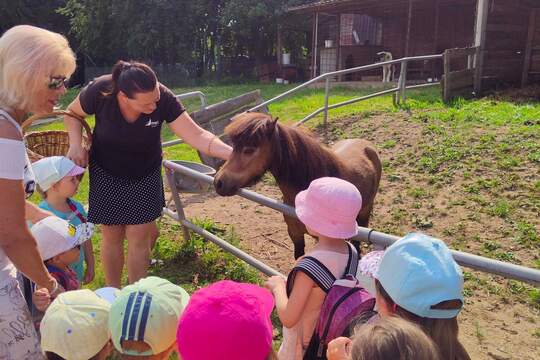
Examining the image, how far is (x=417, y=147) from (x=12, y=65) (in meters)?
5.90

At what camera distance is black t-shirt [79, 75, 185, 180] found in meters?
2.75

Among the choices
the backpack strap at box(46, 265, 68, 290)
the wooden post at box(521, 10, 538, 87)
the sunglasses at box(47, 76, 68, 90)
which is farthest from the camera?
the wooden post at box(521, 10, 538, 87)

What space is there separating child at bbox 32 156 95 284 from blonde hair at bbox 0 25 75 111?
1.18 metres

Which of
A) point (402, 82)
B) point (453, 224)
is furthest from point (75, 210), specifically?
point (402, 82)

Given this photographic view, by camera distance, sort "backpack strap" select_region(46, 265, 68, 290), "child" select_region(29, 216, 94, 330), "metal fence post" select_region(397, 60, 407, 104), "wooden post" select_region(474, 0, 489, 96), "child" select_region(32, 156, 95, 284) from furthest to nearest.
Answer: "wooden post" select_region(474, 0, 489, 96) < "metal fence post" select_region(397, 60, 407, 104) < "child" select_region(32, 156, 95, 284) < "backpack strap" select_region(46, 265, 68, 290) < "child" select_region(29, 216, 94, 330)

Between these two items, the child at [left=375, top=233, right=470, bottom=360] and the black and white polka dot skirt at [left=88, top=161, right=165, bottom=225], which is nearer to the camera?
the child at [left=375, top=233, right=470, bottom=360]

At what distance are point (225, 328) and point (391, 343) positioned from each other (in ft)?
1.43

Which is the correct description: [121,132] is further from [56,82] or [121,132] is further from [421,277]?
[421,277]

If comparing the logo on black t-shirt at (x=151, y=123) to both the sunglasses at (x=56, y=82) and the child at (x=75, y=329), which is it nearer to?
the sunglasses at (x=56, y=82)

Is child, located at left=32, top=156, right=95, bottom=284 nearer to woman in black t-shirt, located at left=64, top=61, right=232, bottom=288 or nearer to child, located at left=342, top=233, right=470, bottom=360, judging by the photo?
woman in black t-shirt, located at left=64, top=61, right=232, bottom=288

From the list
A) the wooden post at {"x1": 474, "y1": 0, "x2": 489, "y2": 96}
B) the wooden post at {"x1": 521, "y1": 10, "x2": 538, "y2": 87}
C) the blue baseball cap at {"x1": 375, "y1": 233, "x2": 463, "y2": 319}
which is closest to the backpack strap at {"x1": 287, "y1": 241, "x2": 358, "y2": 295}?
the blue baseball cap at {"x1": 375, "y1": 233, "x2": 463, "y2": 319}

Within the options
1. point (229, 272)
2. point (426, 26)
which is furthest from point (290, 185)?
point (426, 26)

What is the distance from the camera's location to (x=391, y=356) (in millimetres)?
1053

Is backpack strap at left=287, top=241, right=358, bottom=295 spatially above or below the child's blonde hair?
below
